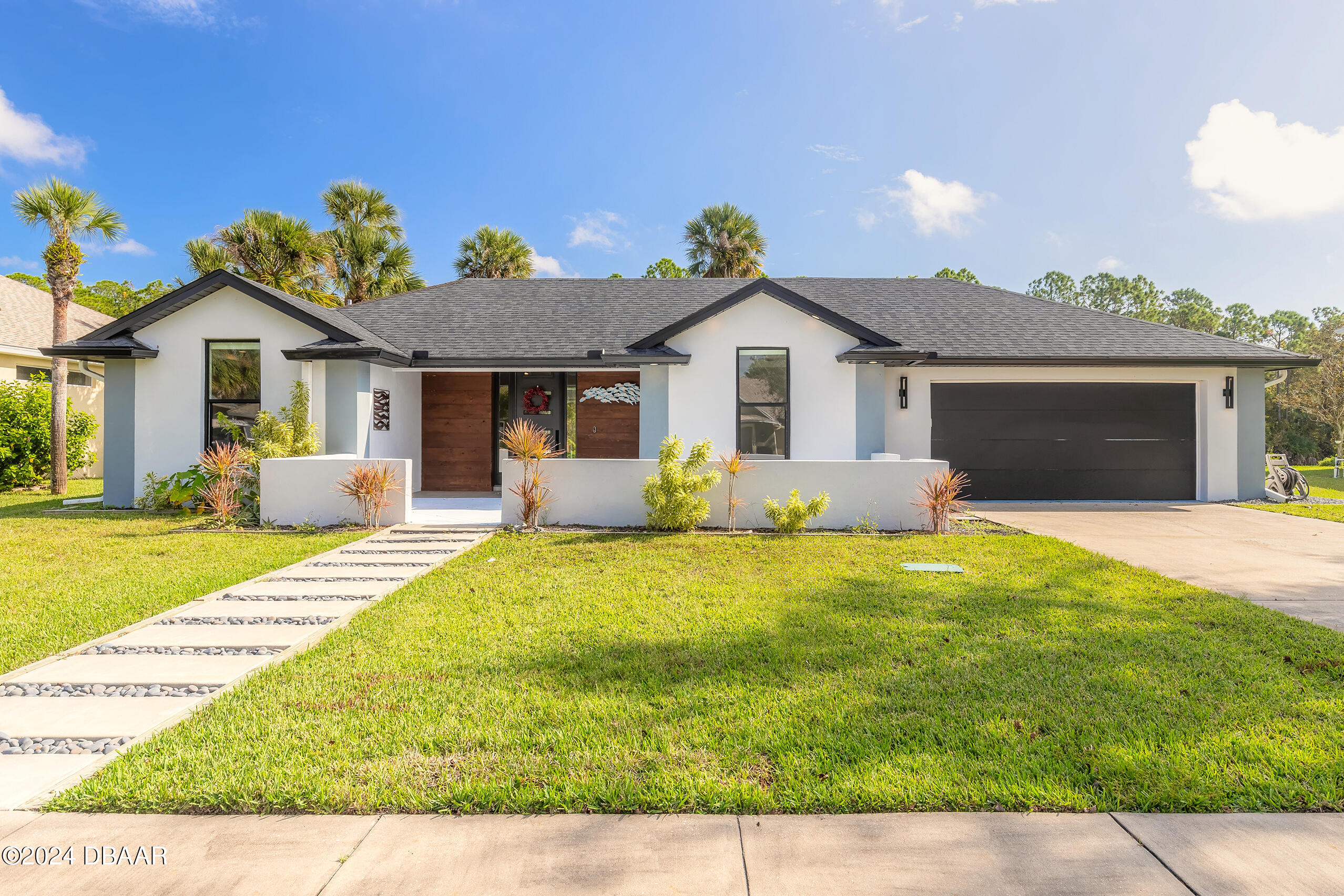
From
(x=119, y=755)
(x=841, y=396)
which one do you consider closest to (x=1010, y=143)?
(x=841, y=396)

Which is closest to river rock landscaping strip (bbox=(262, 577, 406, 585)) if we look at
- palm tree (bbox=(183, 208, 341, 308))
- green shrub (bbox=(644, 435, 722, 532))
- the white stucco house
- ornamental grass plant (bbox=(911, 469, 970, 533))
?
green shrub (bbox=(644, 435, 722, 532))

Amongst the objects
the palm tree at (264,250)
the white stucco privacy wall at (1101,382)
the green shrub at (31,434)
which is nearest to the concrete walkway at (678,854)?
the white stucco privacy wall at (1101,382)

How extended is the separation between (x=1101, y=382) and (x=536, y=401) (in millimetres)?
12283

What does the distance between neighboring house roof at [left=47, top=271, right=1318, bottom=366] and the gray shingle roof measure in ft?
0.14

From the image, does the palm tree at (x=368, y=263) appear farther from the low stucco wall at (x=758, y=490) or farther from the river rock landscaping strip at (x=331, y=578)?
the river rock landscaping strip at (x=331, y=578)

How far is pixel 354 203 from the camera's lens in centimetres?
2112

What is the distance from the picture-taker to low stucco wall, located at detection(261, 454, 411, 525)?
30.4 feet

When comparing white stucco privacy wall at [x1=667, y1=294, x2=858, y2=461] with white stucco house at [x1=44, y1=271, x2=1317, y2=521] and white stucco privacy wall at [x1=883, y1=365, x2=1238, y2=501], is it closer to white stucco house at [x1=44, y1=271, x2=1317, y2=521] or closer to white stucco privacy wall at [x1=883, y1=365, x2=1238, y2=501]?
white stucco house at [x1=44, y1=271, x2=1317, y2=521]

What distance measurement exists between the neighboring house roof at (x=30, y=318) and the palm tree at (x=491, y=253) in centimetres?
1200

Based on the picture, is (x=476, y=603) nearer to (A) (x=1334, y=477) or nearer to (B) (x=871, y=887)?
(B) (x=871, y=887)

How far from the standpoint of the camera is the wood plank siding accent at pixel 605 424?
13016 mm

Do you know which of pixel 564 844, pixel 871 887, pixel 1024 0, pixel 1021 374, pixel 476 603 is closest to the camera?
pixel 871 887

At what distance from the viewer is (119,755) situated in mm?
2838

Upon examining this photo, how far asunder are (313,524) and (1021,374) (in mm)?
13790
